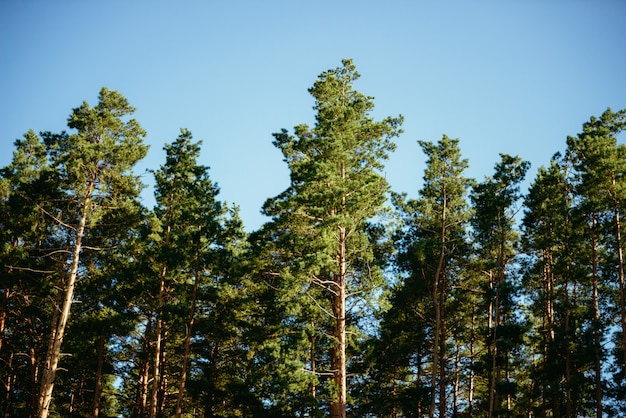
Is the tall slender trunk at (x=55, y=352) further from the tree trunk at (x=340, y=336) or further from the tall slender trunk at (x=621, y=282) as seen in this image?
the tall slender trunk at (x=621, y=282)

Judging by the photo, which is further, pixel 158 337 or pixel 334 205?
pixel 158 337

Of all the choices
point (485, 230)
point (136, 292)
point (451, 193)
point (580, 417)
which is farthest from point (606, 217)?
point (136, 292)

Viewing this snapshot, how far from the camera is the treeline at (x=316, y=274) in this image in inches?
741

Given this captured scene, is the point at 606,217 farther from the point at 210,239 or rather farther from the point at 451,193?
the point at 210,239

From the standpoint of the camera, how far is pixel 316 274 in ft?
60.9

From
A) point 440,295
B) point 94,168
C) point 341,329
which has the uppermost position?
point 94,168

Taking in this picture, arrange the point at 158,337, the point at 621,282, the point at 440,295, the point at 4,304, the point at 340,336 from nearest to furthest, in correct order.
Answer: the point at 340,336 → the point at 621,282 → the point at 158,337 → the point at 4,304 → the point at 440,295

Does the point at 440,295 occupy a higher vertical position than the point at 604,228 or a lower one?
lower

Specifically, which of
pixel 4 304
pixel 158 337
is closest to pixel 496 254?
pixel 158 337

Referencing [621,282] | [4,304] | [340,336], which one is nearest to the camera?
[340,336]

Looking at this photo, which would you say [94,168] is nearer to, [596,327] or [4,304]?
[4,304]

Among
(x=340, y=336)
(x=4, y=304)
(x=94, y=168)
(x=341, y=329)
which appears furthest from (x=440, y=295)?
(x=4, y=304)

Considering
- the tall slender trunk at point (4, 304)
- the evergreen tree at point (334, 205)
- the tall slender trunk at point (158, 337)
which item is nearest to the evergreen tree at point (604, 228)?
the evergreen tree at point (334, 205)

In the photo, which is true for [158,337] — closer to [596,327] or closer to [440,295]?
[440,295]
